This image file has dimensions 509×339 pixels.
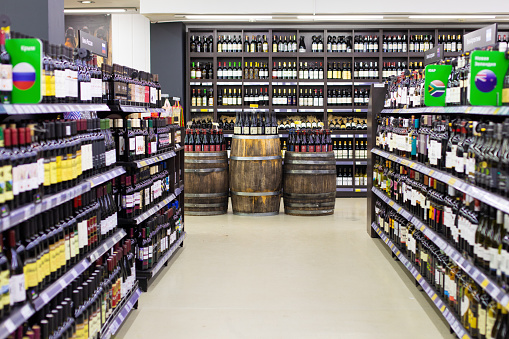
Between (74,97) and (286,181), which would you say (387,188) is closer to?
(286,181)

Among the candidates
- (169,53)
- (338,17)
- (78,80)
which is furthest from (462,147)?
(169,53)

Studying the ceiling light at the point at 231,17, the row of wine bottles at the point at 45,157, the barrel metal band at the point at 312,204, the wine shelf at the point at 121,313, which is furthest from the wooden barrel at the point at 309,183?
the row of wine bottles at the point at 45,157

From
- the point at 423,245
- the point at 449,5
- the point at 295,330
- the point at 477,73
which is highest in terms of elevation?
the point at 449,5

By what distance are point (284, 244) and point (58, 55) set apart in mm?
4160

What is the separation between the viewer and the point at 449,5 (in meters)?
10.2

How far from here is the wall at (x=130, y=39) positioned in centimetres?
1221

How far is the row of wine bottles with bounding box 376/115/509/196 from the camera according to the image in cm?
315

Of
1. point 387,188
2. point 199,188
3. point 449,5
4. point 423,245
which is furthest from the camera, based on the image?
point 449,5

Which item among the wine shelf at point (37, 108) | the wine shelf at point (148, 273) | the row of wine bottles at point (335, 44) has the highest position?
the row of wine bottles at point (335, 44)

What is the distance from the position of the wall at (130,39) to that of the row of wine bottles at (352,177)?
445 centimetres

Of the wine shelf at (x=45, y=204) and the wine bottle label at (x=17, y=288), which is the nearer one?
the wine shelf at (x=45, y=204)

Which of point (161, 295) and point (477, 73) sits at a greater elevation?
point (477, 73)

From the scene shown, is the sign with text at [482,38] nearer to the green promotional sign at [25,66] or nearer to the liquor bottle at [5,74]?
the green promotional sign at [25,66]

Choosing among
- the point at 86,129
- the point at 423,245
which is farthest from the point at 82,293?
the point at 423,245
